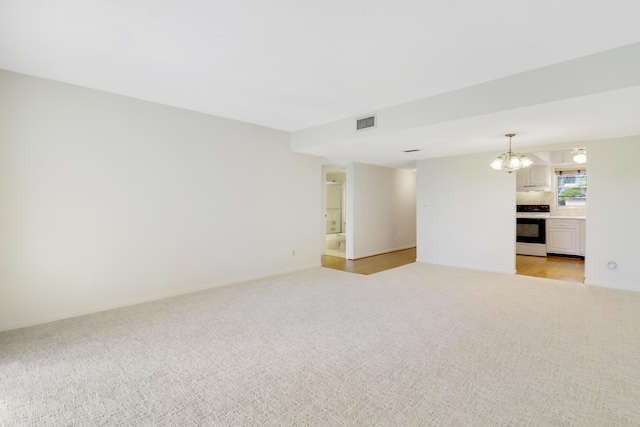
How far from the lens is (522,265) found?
19.7 ft

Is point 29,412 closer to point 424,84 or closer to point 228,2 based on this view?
point 228,2

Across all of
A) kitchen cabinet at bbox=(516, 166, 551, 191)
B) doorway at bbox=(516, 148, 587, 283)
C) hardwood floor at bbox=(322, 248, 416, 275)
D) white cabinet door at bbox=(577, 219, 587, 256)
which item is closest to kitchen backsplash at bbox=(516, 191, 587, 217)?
doorway at bbox=(516, 148, 587, 283)

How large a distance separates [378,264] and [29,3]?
5693mm

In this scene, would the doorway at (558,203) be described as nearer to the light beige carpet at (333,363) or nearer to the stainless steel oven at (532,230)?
the stainless steel oven at (532,230)

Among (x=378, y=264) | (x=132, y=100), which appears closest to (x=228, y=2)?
(x=132, y=100)

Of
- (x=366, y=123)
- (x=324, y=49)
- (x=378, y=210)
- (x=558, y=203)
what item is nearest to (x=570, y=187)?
(x=558, y=203)

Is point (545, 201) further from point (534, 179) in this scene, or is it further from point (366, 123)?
point (366, 123)

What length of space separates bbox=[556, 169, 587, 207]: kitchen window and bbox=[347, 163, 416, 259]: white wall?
3.37m

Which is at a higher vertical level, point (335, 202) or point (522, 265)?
point (335, 202)

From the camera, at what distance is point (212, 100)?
370cm

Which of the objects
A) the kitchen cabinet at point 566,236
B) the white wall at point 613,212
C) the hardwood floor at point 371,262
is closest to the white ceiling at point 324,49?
the white wall at point 613,212

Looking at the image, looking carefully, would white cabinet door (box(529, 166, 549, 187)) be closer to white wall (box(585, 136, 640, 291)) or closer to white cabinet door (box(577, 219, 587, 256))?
white cabinet door (box(577, 219, 587, 256))

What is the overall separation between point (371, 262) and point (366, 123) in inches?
125

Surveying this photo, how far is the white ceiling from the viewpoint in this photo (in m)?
1.99
